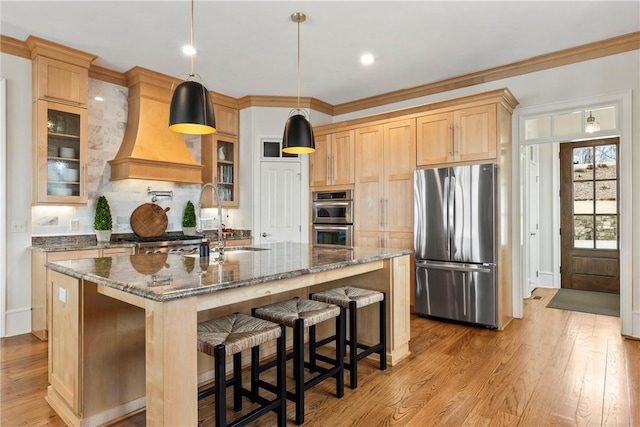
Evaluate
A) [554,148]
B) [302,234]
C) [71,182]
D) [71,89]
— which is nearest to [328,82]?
[302,234]

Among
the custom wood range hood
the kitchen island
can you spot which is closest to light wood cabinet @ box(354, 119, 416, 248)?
the kitchen island

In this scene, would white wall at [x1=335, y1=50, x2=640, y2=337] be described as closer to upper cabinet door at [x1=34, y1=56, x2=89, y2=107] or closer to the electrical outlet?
upper cabinet door at [x1=34, y1=56, x2=89, y2=107]

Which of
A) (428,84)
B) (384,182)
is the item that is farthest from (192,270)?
(428,84)

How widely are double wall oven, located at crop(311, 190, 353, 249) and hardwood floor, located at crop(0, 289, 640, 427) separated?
178 centimetres

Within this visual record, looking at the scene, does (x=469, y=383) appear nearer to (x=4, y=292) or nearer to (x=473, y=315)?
(x=473, y=315)

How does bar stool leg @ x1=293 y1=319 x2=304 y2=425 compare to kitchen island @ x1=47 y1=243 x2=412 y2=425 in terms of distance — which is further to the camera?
bar stool leg @ x1=293 y1=319 x2=304 y2=425

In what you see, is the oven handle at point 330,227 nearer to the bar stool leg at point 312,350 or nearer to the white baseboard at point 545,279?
the bar stool leg at point 312,350

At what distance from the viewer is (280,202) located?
17.8 feet

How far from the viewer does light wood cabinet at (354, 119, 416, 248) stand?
14.7 feet

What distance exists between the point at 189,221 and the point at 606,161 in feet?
19.6

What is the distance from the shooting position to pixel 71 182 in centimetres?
390

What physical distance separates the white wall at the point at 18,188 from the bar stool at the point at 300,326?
2.79m

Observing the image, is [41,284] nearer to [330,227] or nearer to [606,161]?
[330,227]

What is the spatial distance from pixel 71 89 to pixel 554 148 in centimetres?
635
